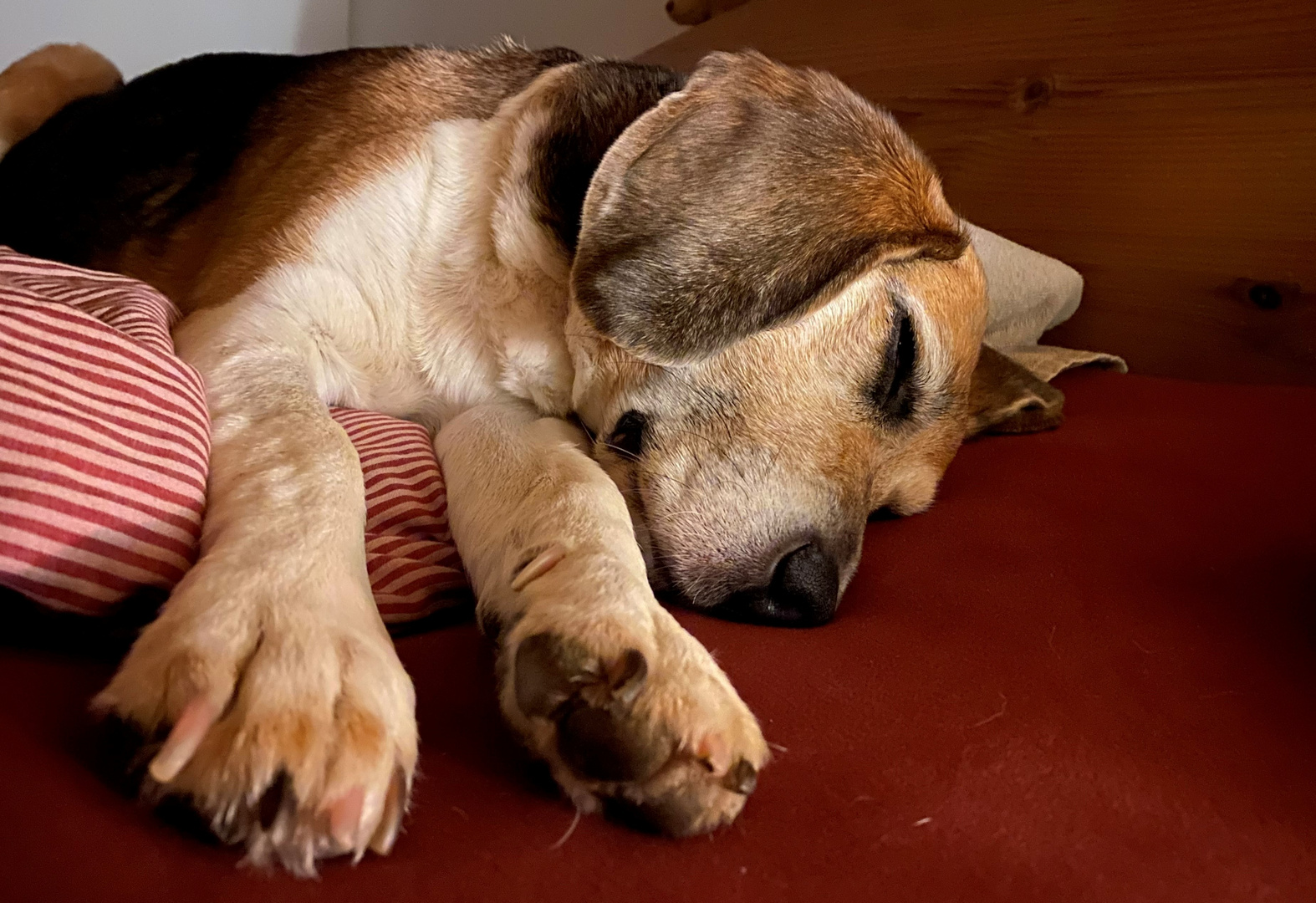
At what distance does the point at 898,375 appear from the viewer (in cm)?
149

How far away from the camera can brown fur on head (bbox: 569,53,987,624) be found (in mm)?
1245

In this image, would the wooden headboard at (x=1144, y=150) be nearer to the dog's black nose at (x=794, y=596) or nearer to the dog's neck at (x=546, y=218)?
the dog's neck at (x=546, y=218)

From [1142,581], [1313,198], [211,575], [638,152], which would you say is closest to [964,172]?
[1313,198]

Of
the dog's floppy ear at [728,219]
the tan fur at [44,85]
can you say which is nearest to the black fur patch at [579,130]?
the dog's floppy ear at [728,219]

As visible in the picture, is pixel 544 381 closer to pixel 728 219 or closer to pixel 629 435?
pixel 629 435

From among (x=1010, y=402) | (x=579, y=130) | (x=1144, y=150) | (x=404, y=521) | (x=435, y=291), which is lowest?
(x=1010, y=402)

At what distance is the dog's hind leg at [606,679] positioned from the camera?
2.26 feet

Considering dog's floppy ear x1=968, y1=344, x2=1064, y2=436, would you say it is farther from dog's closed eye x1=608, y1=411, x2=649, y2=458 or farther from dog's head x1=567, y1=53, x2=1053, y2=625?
dog's closed eye x1=608, y1=411, x2=649, y2=458

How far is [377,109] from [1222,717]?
1.59 m

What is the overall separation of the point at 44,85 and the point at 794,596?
2.52m

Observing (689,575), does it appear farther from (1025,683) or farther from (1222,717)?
(1222,717)

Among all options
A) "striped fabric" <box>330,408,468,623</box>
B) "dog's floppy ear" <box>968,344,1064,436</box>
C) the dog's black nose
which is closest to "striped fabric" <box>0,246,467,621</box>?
"striped fabric" <box>330,408,468,623</box>

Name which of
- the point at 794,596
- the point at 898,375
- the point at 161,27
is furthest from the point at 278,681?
the point at 161,27

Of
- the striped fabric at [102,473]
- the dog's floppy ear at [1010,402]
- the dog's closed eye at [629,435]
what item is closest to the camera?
the striped fabric at [102,473]
